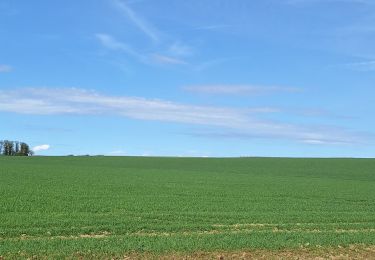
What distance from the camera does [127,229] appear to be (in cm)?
1722

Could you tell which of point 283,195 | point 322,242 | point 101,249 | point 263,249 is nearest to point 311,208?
point 283,195

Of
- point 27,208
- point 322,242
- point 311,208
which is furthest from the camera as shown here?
point 311,208

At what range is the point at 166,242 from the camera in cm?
1416

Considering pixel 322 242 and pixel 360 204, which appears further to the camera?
pixel 360 204

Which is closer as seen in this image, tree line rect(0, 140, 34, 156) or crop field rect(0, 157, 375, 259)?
crop field rect(0, 157, 375, 259)

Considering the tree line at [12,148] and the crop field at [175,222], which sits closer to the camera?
the crop field at [175,222]

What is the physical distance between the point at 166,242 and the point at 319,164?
72303 mm

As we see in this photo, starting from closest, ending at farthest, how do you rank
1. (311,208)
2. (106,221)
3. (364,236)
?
(364,236), (106,221), (311,208)

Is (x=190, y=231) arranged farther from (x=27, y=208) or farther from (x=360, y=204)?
(x=360, y=204)

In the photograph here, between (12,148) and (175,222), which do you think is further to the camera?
(12,148)

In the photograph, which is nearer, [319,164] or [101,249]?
[101,249]

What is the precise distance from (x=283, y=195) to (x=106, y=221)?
56.3ft

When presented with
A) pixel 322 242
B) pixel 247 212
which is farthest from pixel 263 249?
pixel 247 212

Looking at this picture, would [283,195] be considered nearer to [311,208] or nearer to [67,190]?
[311,208]
